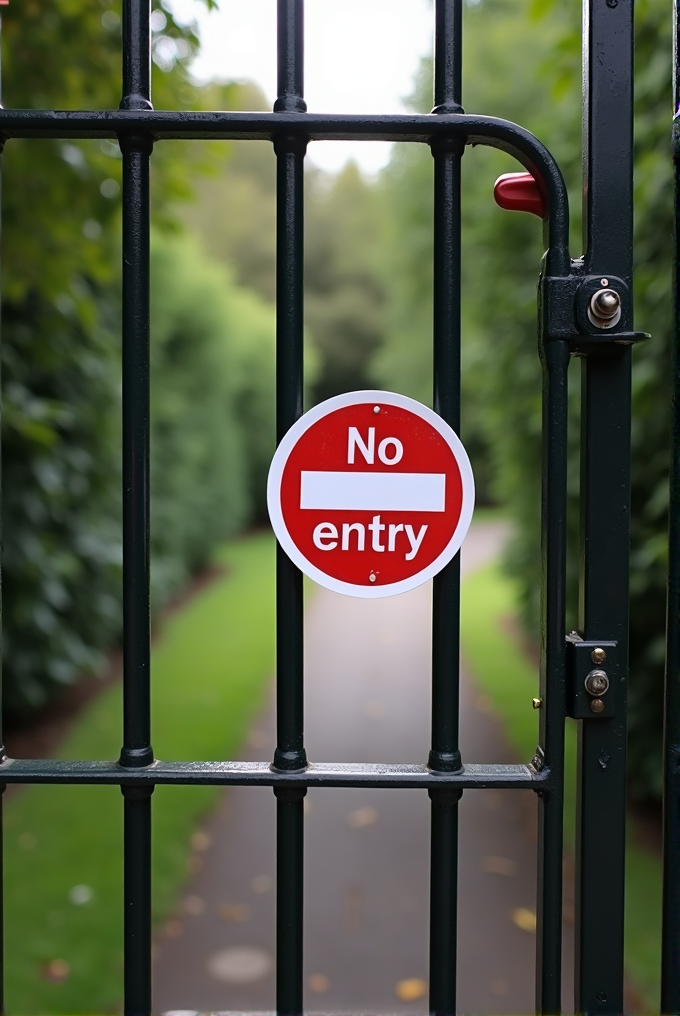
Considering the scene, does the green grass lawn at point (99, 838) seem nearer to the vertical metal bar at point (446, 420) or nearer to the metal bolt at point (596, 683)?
the vertical metal bar at point (446, 420)

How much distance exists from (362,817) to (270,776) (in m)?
3.96

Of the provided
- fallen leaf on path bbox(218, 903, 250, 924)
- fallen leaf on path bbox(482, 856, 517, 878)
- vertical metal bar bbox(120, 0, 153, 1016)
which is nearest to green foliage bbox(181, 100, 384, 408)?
fallen leaf on path bbox(482, 856, 517, 878)

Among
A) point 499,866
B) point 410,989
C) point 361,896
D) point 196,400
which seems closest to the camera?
point 410,989

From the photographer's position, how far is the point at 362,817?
4938mm

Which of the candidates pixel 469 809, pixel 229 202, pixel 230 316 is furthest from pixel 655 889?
pixel 229 202

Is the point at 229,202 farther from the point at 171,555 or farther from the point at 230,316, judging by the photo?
the point at 171,555

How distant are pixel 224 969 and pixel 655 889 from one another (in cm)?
187

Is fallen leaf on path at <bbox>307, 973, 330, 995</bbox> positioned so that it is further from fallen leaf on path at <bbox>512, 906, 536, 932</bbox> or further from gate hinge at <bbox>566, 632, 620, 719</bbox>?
gate hinge at <bbox>566, 632, 620, 719</bbox>

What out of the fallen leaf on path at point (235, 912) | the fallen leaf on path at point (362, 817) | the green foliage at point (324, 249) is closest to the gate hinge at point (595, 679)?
the fallen leaf on path at point (235, 912)

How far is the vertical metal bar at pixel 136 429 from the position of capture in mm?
1220

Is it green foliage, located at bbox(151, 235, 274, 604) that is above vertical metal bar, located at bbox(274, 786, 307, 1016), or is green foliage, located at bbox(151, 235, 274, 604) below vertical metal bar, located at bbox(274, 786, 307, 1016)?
above

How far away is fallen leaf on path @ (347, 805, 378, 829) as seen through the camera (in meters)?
4.84

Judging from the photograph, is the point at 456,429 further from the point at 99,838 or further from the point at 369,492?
the point at 99,838

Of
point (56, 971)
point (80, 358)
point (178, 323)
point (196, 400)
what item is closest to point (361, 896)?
point (56, 971)
